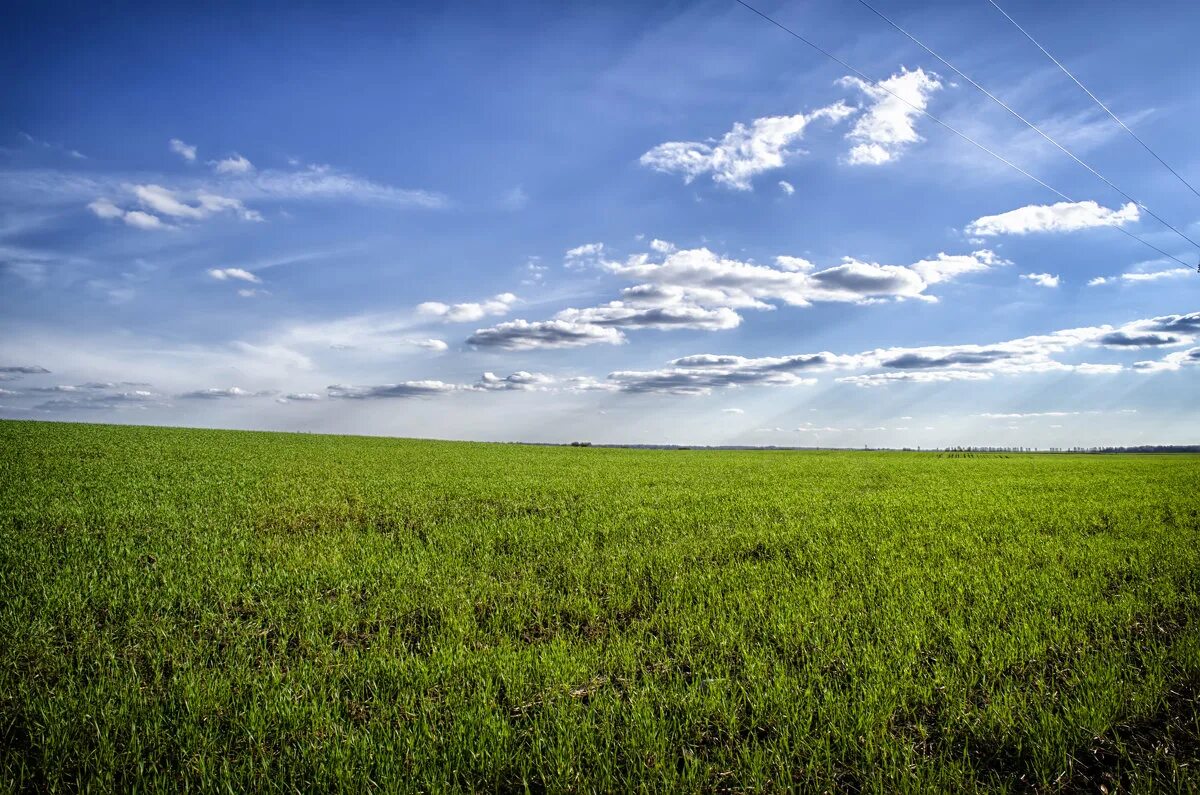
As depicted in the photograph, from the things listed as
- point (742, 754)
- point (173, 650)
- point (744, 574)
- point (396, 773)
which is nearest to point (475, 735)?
point (396, 773)

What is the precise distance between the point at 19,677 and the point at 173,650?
1.25 meters

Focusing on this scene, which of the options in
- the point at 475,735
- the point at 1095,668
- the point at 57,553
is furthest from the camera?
the point at 57,553

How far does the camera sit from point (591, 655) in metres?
6.05

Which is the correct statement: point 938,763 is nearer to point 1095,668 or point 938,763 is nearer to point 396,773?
point 1095,668

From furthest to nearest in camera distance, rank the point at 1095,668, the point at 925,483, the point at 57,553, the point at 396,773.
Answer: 1. the point at 925,483
2. the point at 57,553
3. the point at 1095,668
4. the point at 396,773

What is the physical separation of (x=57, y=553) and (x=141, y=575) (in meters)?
2.74

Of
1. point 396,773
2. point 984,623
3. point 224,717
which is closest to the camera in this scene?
point 396,773

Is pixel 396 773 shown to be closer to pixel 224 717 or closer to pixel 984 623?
pixel 224 717

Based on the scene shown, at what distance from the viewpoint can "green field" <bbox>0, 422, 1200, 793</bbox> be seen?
14.0 feet

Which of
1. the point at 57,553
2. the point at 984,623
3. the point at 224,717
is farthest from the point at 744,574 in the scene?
the point at 57,553

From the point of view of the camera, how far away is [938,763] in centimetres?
431

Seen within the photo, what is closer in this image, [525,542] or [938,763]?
[938,763]

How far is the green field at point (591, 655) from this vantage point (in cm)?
428

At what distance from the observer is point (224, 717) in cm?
497
